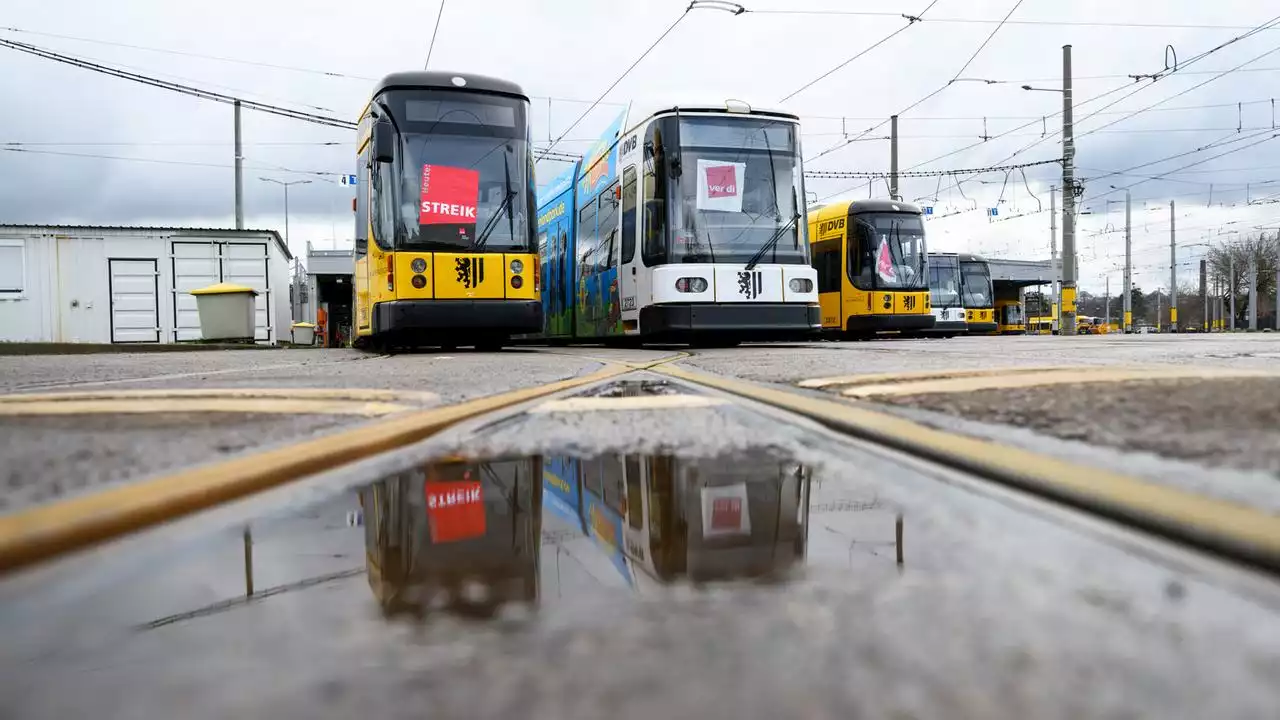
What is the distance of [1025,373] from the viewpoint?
3537mm

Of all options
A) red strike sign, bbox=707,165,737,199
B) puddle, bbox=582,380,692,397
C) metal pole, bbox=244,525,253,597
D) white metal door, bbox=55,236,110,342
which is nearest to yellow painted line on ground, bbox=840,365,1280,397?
puddle, bbox=582,380,692,397

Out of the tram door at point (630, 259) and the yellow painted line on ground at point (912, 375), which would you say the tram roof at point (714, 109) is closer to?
the tram door at point (630, 259)

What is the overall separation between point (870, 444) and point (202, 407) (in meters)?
2.00

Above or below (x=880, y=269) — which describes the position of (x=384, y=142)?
above

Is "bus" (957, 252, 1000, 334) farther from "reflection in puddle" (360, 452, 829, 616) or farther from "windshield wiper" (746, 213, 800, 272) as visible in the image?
"reflection in puddle" (360, 452, 829, 616)

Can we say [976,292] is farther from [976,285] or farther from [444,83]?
[444,83]

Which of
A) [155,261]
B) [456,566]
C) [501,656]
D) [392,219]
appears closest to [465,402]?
[456,566]

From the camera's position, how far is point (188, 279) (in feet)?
64.3

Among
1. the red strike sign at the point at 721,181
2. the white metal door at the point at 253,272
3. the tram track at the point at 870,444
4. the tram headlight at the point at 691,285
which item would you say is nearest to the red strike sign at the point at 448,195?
the tram headlight at the point at 691,285

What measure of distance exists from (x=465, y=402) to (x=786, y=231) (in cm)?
824

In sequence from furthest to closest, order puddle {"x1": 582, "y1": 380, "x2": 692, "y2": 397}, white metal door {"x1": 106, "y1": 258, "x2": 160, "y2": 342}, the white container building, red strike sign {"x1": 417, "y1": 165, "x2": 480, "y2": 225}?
white metal door {"x1": 106, "y1": 258, "x2": 160, "y2": 342}, the white container building, red strike sign {"x1": 417, "y1": 165, "x2": 480, "y2": 225}, puddle {"x1": 582, "y1": 380, "x2": 692, "y2": 397}

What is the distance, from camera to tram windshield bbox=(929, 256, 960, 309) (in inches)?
889

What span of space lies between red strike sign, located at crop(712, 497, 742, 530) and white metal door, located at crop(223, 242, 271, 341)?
20254 millimetres

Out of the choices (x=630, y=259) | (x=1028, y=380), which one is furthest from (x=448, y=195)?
(x=1028, y=380)
